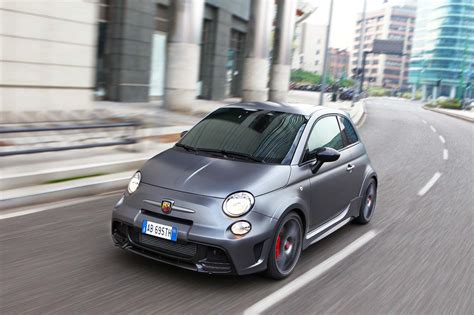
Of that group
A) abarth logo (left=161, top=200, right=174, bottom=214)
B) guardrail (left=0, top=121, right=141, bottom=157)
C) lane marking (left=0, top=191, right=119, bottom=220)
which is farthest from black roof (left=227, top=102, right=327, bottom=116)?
guardrail (left=0, top=121, right=141, bottom=157)

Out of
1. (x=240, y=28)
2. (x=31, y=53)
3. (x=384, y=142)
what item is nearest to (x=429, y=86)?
(x=240, y=28)

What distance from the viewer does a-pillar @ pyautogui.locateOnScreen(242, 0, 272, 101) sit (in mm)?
27031

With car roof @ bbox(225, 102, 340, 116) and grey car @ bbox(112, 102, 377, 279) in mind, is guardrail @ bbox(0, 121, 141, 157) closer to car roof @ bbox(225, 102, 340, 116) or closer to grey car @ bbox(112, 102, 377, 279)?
grey car @ bbox(112, 102, 377, 279)

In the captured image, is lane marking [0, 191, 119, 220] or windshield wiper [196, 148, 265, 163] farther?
lane marking [0, 191, 119, 220]

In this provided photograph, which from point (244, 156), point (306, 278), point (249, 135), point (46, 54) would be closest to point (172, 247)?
point (244, 156)

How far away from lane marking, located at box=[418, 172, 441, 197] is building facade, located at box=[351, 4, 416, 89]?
16790 centimetres

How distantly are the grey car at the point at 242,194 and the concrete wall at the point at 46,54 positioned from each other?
7259mm

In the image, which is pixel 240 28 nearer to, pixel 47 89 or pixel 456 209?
pixel 47 89

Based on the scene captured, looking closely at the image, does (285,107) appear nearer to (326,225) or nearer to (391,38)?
(326,225)

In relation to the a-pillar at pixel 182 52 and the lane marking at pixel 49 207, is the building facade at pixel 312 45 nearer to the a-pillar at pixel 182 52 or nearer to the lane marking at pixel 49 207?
the a-pillar at pixel 182 52

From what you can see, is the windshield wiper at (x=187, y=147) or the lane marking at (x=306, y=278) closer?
the lane marking at (x=306, y=278)

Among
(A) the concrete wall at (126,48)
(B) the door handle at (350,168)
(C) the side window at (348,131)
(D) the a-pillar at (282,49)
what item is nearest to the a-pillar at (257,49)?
(D) the a-pillar at (282,49)

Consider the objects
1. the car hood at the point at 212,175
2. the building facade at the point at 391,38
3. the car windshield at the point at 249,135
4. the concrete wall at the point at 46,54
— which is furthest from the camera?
the building facade at the point at 391,38

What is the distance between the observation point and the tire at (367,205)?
695cm
